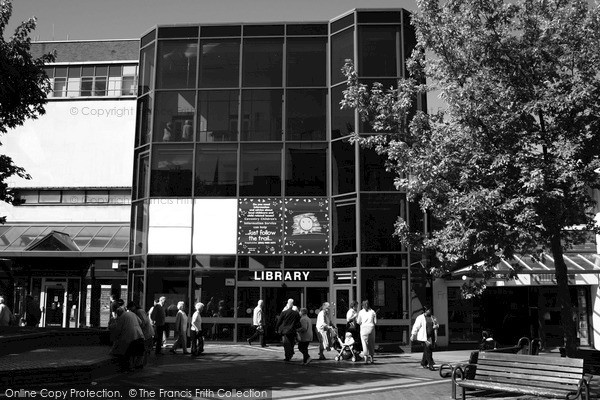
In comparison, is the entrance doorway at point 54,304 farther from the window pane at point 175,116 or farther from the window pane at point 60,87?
the window pane at point 60,87

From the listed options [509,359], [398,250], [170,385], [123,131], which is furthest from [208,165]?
[509,359]

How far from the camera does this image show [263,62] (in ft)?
81.3

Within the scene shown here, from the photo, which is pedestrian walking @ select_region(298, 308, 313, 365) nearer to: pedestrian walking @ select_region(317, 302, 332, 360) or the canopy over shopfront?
pedestrian walking @ select_region(317, 302, 332, 360)

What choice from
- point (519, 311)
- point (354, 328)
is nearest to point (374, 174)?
point (354, 328)

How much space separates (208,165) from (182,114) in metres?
2.34

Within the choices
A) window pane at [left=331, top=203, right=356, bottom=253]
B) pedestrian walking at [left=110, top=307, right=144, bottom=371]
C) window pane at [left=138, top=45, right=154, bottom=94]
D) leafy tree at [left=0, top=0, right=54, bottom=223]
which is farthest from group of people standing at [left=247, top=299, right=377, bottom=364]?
window pane at [left=138, top=45, right=154, bottom=94]

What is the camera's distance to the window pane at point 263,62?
2455 cm

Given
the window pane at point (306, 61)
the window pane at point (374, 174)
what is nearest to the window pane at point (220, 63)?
the window pane at point (306, 61)

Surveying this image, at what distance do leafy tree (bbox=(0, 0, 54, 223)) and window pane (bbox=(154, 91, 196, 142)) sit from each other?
8046 millimetres

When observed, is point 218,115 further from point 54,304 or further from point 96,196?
point 54,304

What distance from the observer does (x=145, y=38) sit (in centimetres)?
2606

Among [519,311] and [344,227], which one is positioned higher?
[344,227]

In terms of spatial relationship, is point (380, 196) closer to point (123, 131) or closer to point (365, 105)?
point (365, 105)

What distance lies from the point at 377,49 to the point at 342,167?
4601mm
